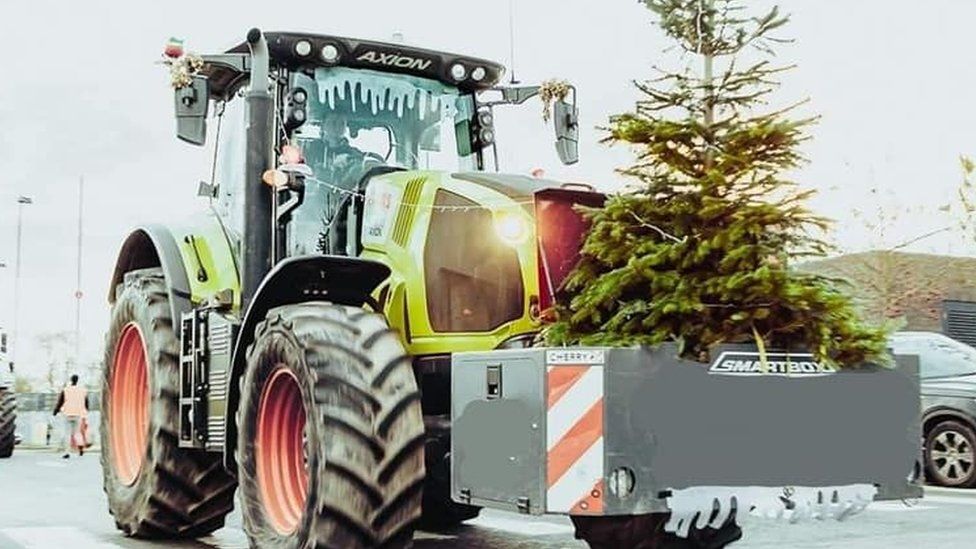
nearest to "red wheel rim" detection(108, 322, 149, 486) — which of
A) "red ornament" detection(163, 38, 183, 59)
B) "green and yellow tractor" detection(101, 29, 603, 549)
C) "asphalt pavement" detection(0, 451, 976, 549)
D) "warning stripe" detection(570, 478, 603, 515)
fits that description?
"green and yellow tractor" detection(101, 29, 603, 549)

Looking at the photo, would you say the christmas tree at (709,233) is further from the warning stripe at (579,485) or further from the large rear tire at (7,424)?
the large rear tire at (7,424)

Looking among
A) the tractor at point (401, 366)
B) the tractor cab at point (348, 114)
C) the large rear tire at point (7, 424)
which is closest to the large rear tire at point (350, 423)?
the tractor at point (401, 366)

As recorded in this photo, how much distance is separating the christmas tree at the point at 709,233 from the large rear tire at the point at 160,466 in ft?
11.1

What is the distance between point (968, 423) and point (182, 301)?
27.4ft

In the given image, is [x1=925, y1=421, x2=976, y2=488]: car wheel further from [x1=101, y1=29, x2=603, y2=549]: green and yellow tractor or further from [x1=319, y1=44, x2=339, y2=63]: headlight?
[x1=319, y1=44, x2=339, y2=63]: headlight

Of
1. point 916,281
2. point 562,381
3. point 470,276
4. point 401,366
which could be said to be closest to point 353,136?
point 470,276

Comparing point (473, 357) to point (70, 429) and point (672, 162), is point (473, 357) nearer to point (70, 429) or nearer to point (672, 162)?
point (672, 162)

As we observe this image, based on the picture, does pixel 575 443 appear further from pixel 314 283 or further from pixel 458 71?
pixel 458 71

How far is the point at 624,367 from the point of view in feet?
17.9

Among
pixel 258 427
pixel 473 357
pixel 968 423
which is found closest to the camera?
pixel 473 357

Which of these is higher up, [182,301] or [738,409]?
[182,301]

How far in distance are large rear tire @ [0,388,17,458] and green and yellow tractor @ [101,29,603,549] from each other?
12.5 meters

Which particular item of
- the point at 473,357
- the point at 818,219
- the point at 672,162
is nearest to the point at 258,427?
the point at 473,357

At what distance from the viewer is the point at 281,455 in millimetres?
7055
